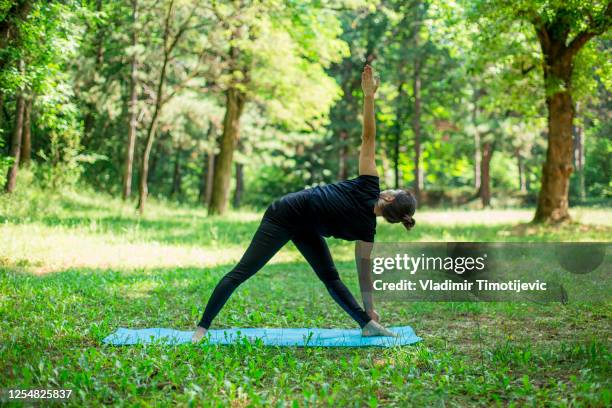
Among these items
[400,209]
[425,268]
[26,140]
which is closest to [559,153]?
[425,268]

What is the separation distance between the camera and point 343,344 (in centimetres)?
581

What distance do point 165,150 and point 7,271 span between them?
75.7 ft

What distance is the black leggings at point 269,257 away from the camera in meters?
5.79

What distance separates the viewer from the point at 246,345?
5566mm

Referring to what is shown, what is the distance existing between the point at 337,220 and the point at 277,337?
135cm

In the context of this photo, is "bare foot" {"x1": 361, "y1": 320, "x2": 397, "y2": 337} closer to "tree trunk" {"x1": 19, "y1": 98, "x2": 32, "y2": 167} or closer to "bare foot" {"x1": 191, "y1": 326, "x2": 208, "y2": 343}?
"bare foot" {"x1": 191, "y1": 326, "x2": 208, "y2": 343}

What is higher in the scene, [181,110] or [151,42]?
[151,42]

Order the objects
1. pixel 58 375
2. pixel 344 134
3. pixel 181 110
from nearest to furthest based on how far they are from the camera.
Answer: pixel 58 375 < pixel 181 110 < pixel 344 134

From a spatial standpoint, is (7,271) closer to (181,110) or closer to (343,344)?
(343,344)

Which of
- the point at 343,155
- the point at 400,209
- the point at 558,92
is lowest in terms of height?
the point at 400,209

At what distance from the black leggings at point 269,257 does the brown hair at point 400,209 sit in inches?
30.8

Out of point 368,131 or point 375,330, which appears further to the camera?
point 375,330

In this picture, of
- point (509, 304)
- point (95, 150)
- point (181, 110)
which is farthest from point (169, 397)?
point (95, 150)

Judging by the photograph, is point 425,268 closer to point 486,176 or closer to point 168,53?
point 168,53
